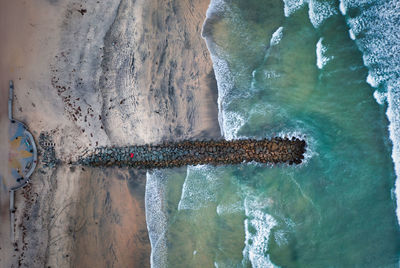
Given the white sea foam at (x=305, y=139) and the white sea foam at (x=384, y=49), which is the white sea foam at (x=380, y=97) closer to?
the white sea foam at (x=384, y=49)

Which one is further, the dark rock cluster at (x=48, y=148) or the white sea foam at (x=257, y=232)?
the dark rock cluster at (x=48, y=148)

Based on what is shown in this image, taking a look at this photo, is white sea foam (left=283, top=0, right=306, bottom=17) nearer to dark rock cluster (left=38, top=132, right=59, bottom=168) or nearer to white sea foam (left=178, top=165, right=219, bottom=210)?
white sea foam (left=178, top=165, right=219, bottom=210)

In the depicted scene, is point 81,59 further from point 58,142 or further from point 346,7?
point 346,7

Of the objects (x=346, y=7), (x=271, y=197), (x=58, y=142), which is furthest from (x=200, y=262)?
(x=346, y=7)

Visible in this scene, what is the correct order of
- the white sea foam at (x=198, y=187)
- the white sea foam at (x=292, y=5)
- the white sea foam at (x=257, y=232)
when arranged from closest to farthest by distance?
the white sea foam at (x=257, y=232) < the white sea foam at (x=198, y=187) < the white sea foam at (x=292, y=5)

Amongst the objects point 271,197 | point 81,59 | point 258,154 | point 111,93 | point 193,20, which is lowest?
point 271,197

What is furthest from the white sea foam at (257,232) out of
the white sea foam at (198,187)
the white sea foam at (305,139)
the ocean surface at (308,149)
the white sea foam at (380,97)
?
the white sea foam at (380,97)

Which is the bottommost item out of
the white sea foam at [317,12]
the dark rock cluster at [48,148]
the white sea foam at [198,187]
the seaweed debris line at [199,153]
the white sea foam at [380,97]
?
the white sea foam at [198,187]
